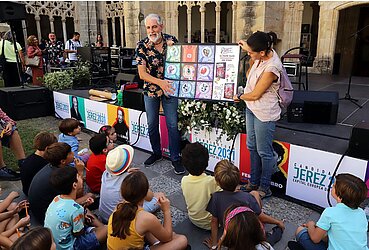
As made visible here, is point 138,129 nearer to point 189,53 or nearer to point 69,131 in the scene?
point 69,131

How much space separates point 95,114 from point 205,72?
2601 millimetres

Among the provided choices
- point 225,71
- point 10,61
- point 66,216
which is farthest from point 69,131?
point 10,61

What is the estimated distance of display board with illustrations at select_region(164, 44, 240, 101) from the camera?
3293 mm

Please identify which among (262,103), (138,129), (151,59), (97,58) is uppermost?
(151,59)

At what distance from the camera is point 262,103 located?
279cm

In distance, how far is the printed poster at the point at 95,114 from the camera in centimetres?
511

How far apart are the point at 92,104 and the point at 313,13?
8.83 m

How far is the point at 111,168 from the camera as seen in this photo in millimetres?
2502

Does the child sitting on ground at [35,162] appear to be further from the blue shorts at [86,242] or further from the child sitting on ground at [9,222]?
the blue shorts at [86,242]

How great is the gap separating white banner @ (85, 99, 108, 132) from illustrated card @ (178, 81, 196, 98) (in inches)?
75.1

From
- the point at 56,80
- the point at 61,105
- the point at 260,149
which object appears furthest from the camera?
the point at 56,80

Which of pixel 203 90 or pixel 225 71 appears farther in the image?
pixel 203 90

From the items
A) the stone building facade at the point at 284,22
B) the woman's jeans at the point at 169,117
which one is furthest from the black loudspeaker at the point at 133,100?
the stone building facade at the point at 284,22

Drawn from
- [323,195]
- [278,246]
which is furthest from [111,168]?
[323,195]
